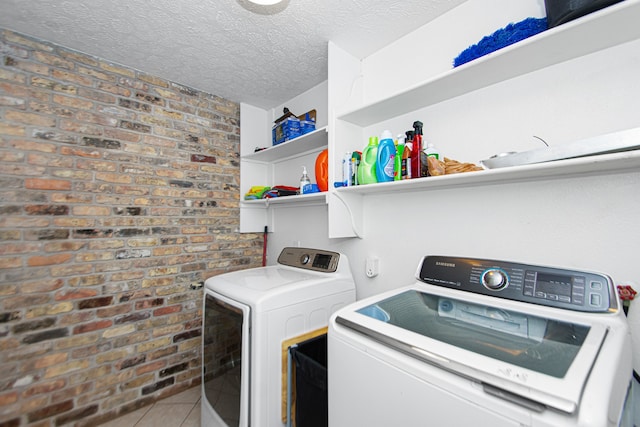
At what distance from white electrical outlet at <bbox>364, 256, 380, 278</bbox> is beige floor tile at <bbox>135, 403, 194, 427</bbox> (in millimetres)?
1760

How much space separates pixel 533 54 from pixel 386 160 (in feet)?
2.43

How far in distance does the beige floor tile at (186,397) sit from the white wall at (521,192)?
172cm

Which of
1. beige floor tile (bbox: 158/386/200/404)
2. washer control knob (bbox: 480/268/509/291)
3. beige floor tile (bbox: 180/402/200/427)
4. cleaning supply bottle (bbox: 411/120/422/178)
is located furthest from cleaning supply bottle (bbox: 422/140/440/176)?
beige floor tile (bbox: 158/386/200/404)

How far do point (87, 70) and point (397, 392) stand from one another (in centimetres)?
274

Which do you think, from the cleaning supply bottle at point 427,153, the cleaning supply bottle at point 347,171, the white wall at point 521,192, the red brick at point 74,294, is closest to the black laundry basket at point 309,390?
the white wall at point 521,192

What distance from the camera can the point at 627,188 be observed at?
3.31 ft

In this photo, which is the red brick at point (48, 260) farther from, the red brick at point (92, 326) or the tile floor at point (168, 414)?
the tile floor at point (168, 414)

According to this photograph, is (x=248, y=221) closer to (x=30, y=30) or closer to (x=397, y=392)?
(x=30, y=30)

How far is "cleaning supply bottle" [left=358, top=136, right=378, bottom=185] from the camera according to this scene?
155 centimetres

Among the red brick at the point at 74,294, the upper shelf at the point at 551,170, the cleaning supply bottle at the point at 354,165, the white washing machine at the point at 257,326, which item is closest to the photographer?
the upper shelf at the point at 551,170

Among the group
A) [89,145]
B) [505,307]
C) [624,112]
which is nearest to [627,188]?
[624,112]

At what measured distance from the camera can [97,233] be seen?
1930mm

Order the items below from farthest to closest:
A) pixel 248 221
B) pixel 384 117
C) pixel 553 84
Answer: pixel 248 221 < pixel 384 117 < pixel 553 84

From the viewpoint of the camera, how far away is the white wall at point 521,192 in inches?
40.6
